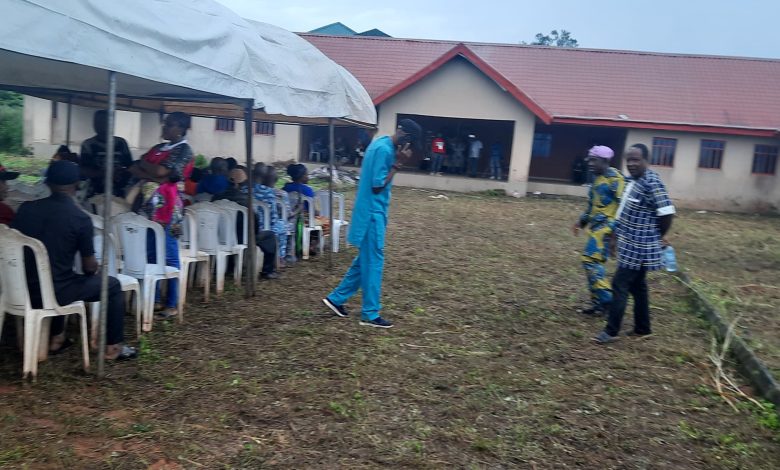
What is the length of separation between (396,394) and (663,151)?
Answer: 59.0 feet

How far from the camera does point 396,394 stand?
14.8 feet

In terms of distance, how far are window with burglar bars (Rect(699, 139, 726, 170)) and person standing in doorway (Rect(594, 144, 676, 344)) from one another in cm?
1595

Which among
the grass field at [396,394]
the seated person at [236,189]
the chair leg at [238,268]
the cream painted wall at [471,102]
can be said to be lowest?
the grass field at [396,394]

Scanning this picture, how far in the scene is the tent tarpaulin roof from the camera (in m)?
3.47

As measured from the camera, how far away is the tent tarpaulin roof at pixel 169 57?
347 centimetres

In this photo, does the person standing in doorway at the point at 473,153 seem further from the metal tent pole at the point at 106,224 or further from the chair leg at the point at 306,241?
the metal tent pole at the point at 106,224

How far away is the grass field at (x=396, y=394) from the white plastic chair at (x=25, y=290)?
0.82 ft

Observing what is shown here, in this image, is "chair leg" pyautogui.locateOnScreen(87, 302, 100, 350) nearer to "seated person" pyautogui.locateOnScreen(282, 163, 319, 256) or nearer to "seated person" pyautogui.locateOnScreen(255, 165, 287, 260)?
"seated person" pyautogui.locateOnScreen(255, 165, 287, 260)

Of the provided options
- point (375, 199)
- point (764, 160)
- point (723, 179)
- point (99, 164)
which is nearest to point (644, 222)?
point (375, 199)

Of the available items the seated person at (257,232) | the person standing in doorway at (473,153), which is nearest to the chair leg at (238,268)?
the seated person at (257,232)

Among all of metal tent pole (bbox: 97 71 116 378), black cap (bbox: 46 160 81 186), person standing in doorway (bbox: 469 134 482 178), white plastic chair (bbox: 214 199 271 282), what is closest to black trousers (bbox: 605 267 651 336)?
white plastic chair (bbox: 214 199 271 282)

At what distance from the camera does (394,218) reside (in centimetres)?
1320

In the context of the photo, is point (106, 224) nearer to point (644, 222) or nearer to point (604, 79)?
point (644, 222)

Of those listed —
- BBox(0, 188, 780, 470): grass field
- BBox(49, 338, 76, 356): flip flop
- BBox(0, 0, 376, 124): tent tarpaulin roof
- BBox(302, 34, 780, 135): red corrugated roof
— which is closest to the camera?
BBox(0, 0, 376, 124): tent tarpaulin roof
